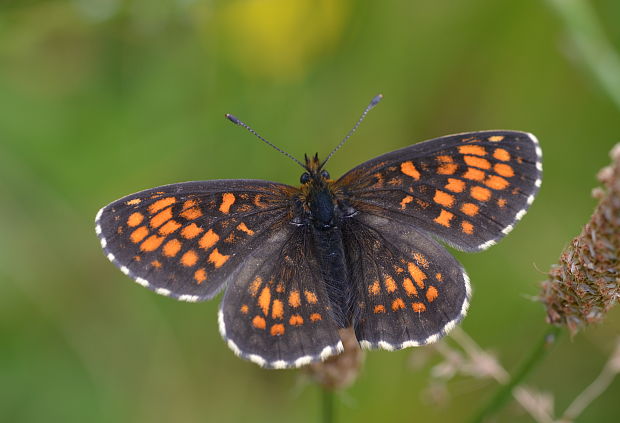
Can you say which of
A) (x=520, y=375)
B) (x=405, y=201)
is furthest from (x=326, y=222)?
(x=520, y=375)

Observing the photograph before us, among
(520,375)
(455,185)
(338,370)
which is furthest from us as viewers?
(455,185)

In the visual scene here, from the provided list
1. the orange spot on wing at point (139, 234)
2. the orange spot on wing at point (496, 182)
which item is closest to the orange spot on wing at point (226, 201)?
the orange spot on wing at point (139, 234)

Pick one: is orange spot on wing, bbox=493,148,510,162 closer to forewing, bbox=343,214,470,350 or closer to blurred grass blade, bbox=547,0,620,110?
forewing, bbox=343,214,470,350

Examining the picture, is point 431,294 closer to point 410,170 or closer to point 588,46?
point 410,170

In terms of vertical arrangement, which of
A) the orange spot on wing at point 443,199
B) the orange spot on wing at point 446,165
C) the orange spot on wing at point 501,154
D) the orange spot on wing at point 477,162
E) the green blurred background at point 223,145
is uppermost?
the orange spot on wing at point 501,154

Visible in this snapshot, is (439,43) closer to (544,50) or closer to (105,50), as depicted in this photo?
(544,50)

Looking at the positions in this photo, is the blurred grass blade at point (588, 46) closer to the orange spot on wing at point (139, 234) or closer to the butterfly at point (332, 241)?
the butterfly at point (332, 241)

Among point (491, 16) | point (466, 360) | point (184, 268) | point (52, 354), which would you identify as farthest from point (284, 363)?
point (491, 16)
